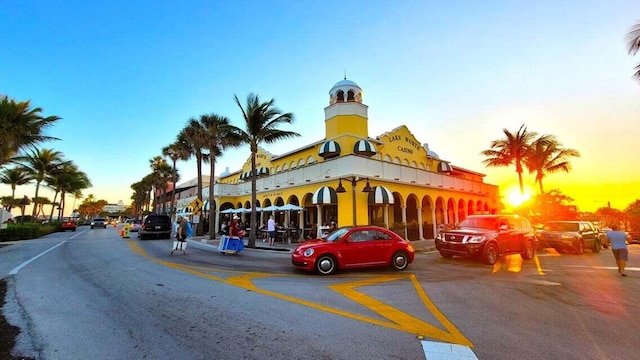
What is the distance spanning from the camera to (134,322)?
4.84 meters

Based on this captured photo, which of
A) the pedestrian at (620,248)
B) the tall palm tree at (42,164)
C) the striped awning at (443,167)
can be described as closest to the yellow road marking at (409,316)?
the pedestrian at (620,248)

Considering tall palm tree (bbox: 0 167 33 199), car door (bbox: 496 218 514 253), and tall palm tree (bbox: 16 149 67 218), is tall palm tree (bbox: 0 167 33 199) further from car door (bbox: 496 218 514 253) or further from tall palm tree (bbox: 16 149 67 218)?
car door (bbox: 496 218 514 253)

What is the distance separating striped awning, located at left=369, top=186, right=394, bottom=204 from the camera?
18891mm

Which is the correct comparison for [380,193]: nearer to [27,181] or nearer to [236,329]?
[236,329]

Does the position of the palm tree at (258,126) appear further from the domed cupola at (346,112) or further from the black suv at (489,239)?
the black suv at (489,239)

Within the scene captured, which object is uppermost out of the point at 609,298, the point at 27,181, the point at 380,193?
the point at 27,181

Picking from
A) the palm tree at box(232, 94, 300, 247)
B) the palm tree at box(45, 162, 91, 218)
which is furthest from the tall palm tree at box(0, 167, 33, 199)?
the palm tree at box(232, 94, 300, 247)

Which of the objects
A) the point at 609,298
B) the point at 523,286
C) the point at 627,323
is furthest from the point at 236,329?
the point at 609,298

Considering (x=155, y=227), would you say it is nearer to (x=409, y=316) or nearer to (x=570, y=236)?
(x=409, y=316)

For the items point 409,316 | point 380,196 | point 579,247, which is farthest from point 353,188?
point 409,316

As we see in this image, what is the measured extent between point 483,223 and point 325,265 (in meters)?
7.75

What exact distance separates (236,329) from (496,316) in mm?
4585

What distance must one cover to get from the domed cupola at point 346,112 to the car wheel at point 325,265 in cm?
1364

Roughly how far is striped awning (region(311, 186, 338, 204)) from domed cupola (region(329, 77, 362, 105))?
8.09m
